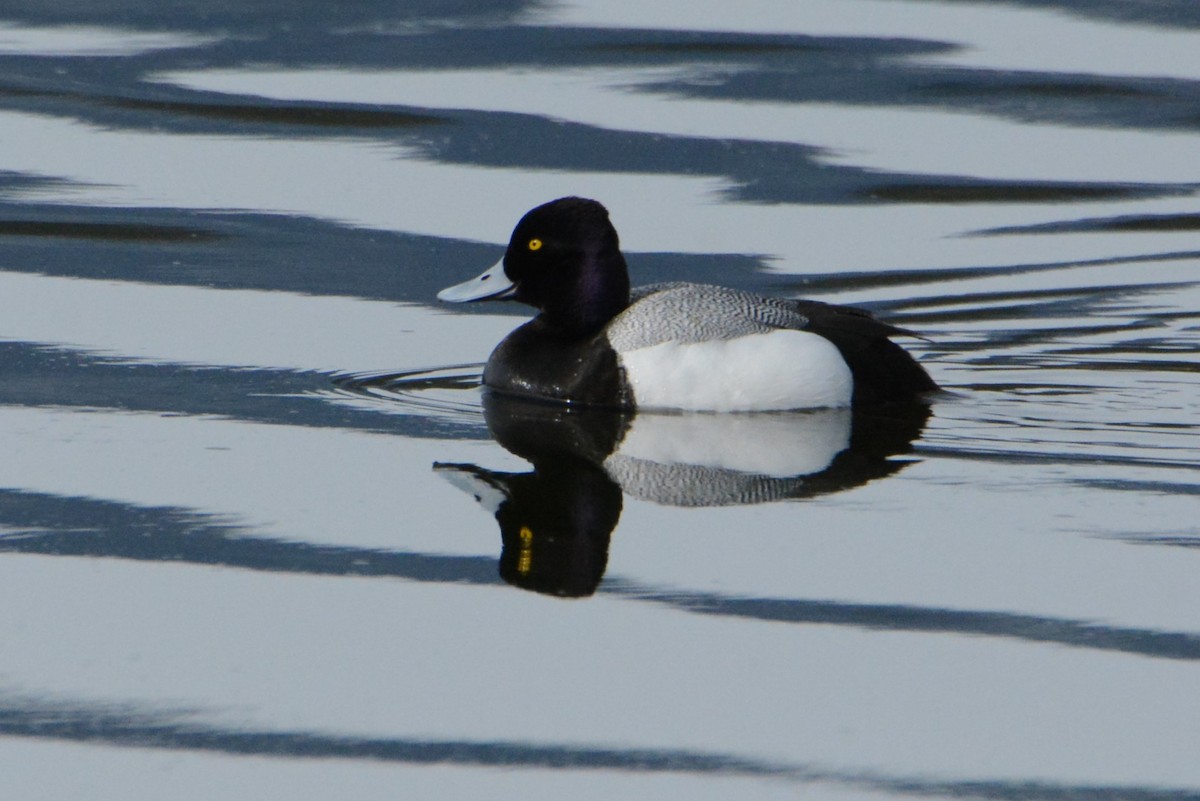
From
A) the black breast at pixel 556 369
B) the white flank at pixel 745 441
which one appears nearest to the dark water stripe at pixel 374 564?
the white flank at pixel 745 441

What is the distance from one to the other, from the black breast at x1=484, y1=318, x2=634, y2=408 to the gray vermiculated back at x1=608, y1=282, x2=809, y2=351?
0.35 ft

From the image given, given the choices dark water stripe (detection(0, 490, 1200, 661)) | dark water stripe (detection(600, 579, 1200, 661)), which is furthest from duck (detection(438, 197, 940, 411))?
dark water stripe (detection(600, 579, 1200, 661))

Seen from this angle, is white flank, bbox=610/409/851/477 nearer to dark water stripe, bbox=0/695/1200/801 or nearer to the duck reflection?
the duck reflection

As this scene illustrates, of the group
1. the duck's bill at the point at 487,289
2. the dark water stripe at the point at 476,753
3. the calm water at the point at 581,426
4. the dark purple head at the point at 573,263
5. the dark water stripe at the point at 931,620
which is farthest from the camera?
the duck's bill at the point at 487,289

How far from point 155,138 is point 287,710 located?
745 cm

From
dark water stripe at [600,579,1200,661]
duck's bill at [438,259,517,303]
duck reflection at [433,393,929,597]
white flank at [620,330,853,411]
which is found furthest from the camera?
duck's bill at [438,259,517,303]

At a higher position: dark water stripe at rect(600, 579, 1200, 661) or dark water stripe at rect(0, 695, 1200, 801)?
dark water stripe at rect(600, 579, 1200, 661)

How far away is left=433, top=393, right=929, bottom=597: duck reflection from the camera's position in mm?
5590

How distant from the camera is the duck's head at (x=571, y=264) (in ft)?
25.6

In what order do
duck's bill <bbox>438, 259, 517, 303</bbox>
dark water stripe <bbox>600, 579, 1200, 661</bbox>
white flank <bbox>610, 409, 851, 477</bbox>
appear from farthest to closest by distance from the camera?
duck's bill <bbox>438, 259, 517, 303</bbox> < white flank <bbox>610, 409, 851, 477</bbox> < dark water stripe <bbox>600, 579, 1200, 661</bbox>

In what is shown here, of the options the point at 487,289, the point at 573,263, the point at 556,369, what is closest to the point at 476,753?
the point at 556,369

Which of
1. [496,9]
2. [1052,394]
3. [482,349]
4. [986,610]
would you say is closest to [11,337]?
[482,349]

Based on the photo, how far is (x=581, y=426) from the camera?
7.18 meters

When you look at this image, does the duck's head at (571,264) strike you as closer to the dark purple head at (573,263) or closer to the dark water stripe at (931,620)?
the dark purple head at (573,263)
